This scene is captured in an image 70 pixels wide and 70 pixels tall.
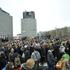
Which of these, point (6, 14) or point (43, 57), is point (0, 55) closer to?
point (43, 57)

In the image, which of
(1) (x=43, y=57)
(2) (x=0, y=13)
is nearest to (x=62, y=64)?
(1) (x=43, y=57)

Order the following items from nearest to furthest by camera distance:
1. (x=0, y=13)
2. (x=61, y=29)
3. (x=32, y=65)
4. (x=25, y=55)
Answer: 1. (x=32, y=65)
2. (x=25, y=55)
3. (x=61, y=29)
4. (x=0, y=13)

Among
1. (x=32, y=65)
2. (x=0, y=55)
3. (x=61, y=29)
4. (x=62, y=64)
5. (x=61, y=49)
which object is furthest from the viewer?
(x=61, y=29)

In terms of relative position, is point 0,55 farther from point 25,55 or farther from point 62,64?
point 25,55

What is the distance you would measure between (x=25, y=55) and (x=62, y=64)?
1109cm

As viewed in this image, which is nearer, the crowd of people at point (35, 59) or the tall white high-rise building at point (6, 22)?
the crowd of people at point (35, 59)

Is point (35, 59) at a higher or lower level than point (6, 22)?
lower

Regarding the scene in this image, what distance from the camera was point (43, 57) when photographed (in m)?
32.5

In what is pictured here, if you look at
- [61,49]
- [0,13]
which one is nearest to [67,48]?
[61,49]

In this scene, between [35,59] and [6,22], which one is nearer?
[35,59]

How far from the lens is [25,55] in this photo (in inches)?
1084

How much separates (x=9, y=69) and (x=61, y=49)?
46.2ft

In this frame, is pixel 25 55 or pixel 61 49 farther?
pixel 61 49

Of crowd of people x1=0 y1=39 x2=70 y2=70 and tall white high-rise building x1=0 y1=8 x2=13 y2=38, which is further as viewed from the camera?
tall white high-rise building x1=0 y1=8 x2=13 y2=38
